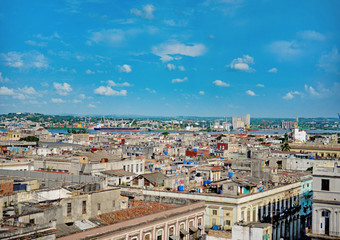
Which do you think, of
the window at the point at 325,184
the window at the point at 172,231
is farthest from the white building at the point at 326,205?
the window at the point at 172,231

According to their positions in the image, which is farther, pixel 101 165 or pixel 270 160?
pixel 270 160

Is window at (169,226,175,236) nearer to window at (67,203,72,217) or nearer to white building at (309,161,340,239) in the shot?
window at (67,203,72,217)

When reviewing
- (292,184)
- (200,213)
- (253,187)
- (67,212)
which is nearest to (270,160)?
(292,184)

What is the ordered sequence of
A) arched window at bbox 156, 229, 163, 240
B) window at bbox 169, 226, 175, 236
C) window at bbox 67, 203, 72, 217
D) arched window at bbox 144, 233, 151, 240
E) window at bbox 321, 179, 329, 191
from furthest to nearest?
window at bbox 321, 179, 329, 191
window at bbox 169, 226, 175, 236
arched window at bbox 156, 229, 163, 240
arched window at bbox 144, 233, 151, 240
window at bbox 67, 203, 72, 217

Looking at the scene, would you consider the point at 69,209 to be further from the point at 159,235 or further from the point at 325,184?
the point at 325,184

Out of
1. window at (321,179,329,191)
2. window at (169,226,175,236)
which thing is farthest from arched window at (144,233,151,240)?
window at (321,179,329,191)

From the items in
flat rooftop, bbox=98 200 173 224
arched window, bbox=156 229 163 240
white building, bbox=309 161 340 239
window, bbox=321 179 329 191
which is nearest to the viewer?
flat rooftop, bbox=98 200 173 224

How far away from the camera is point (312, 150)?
315ft

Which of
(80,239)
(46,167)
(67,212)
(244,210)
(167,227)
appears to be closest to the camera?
(80,239)

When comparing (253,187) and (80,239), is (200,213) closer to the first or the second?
(253,187)

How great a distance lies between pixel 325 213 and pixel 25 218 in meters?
18.9

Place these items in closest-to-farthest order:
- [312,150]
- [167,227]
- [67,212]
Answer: [67,212]
[167,227]
[312,150]

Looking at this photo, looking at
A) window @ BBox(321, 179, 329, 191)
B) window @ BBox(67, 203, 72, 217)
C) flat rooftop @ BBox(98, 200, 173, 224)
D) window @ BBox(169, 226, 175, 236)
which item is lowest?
window @ BBox(169, 226, 175, 236)

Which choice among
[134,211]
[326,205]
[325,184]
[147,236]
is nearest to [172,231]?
[147,236]
